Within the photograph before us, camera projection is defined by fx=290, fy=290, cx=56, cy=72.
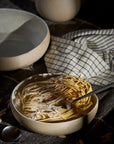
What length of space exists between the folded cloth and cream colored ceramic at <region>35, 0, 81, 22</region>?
0.65 ft

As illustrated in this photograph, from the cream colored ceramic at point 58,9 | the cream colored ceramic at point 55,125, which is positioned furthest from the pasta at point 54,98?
the cream colored ceramic at point 58,9

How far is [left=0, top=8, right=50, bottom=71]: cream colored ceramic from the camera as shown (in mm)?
1048

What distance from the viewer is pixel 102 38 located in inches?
41.9

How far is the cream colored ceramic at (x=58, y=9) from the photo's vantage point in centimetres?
119

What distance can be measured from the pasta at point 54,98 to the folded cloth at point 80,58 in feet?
0.27

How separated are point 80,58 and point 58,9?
12.4 inches

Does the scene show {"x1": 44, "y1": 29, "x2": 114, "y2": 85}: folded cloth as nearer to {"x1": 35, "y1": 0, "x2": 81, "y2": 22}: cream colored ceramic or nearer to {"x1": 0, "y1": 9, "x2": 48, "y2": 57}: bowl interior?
{"x1": 0, "y1": 9, "x2": 48, "y2": 57}: bowl interior

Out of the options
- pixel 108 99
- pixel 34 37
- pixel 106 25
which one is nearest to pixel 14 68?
pixel 34 37

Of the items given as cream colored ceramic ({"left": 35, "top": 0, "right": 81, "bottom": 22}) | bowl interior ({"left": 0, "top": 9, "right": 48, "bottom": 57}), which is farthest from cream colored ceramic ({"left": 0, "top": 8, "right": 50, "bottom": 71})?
cream colored ceramic ({"left": 35, "top": 0, "right": 81, "bottom": 22})

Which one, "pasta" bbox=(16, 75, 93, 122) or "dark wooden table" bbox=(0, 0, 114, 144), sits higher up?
"pasta" bbox=(16, 75, 93, 122)

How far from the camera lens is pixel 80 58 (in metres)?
0.98

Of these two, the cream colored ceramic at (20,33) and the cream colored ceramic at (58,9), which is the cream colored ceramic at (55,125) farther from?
the cream colored ceramic at (58,9)

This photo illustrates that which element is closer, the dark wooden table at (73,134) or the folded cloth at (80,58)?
the dark wooden table at (73,134)

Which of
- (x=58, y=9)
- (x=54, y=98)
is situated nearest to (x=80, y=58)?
(x=54, y=98)
